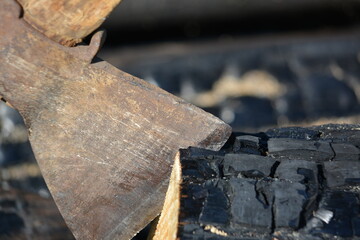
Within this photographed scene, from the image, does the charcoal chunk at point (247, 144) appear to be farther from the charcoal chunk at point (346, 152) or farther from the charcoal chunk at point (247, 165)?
the charcoal chunk at point (346, 152)

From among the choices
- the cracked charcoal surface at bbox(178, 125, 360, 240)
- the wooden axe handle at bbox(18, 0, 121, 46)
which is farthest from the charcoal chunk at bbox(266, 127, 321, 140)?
the wooden axe handle at bbox(18, 0, 121, 46)

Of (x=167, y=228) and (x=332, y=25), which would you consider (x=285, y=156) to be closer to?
(x=167, y=228)

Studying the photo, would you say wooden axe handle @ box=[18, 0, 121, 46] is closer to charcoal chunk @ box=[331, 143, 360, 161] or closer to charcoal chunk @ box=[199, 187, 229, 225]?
charcoal chunk @ box=[199, 187, 229, 225]

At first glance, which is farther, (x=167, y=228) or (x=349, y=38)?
(x=349, y=38)

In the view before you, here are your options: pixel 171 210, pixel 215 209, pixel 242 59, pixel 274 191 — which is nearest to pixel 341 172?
pixel 274 191

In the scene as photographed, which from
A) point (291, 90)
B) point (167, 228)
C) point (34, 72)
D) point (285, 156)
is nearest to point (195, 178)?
point (167, 228)

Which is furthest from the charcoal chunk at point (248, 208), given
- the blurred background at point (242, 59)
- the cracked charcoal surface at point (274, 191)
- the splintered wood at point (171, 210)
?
the blurred background at point (242, 59)

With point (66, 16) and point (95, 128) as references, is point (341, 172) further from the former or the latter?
point (66, 16)
